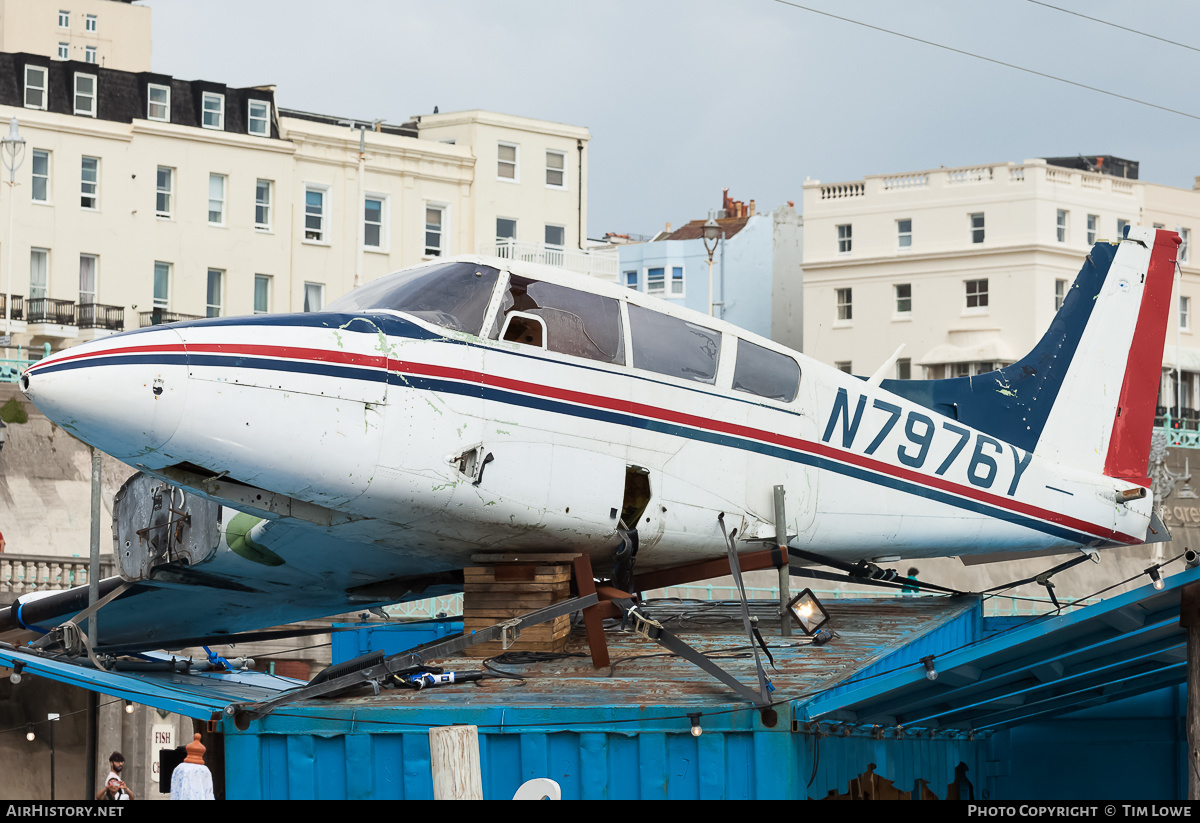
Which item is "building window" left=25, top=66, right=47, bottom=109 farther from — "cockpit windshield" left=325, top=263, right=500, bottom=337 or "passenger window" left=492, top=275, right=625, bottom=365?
"passenger window" left=492, top=275, right=625, bottom=365

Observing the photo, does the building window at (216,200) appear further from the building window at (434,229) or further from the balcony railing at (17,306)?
the building window at (434,229)

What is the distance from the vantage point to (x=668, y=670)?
1051 centimetres

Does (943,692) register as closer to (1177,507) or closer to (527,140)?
(1177,507)

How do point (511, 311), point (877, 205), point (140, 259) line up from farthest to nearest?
point (877, 205)
point (140, 259)
point (511, 311)

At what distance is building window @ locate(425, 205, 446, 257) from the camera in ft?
168

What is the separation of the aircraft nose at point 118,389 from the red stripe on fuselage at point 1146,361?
10.2 metres

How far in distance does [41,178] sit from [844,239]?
3037 cm

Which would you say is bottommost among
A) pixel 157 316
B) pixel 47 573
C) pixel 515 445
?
pixel 47 573

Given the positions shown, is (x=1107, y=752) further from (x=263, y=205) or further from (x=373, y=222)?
(x=263, y=205)

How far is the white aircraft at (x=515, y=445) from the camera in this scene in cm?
965

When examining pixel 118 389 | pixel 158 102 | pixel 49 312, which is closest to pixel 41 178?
pixel 49 312

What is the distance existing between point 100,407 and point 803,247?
54.0 meters

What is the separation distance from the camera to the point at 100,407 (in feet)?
30.2

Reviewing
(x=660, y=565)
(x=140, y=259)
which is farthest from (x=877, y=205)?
(x=660, y=565)
